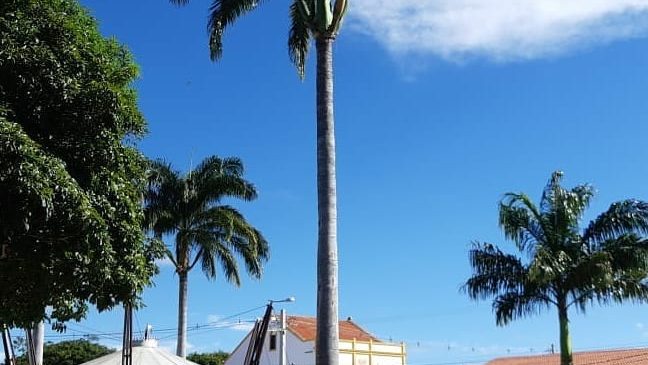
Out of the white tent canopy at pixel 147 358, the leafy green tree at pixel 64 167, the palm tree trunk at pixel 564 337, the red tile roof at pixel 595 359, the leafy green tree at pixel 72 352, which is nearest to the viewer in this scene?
the leafy green tree at pixel 64 167

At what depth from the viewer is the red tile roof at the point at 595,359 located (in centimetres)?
4450

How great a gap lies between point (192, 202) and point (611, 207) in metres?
15.0

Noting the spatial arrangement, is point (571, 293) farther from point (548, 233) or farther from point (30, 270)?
point (30, 270)

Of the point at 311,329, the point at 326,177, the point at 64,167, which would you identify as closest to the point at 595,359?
the point at 311,329

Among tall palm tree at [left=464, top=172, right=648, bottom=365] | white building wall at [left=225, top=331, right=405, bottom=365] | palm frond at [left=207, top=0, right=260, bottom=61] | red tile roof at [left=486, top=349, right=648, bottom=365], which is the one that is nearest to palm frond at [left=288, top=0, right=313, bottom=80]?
palm frond at [left=207, top=0, right=260, bottom=61]

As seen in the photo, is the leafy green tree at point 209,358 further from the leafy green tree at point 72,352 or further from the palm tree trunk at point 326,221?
the palm tree trunk at point 326,221

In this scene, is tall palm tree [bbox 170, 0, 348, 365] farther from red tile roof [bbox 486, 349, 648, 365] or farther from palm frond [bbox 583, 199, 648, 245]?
red tile roof [bbox 486, 349, 648, 365]

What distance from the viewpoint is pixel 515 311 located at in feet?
75.2

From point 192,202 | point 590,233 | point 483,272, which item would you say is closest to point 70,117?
point 483,272

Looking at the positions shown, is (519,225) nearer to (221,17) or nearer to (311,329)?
(221,17)

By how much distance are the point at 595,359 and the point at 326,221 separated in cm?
3764

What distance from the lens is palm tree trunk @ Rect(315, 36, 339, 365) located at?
43.7 feet

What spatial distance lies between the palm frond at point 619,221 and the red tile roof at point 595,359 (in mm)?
22728

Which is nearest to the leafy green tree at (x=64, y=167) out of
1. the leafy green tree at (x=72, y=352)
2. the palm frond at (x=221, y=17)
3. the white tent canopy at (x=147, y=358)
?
the palm frond at (x=221, y=17)
